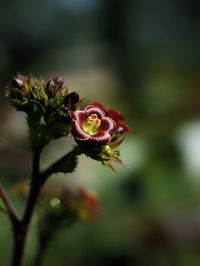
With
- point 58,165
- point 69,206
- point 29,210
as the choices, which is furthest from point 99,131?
point 69,206

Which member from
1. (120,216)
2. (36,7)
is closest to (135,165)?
(120,216)

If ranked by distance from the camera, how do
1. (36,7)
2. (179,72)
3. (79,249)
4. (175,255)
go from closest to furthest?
(175,255) < (79,249) < (179,72) < (36,7)

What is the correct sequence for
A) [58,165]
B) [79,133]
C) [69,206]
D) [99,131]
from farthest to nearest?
[69,206]
[58,165]
[99,131]
[79,133]

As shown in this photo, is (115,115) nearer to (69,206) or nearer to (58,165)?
(58,165)

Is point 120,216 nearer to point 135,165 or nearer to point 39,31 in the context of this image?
point 135,165

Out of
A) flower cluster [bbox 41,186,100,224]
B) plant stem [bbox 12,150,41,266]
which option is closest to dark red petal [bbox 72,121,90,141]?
plant stem [bbox 12,150,41,266]

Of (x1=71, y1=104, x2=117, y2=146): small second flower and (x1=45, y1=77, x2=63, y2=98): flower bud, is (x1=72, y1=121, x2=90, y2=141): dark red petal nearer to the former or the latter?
(x1=71, y1=104, x2=117, y2=146): small second flower
